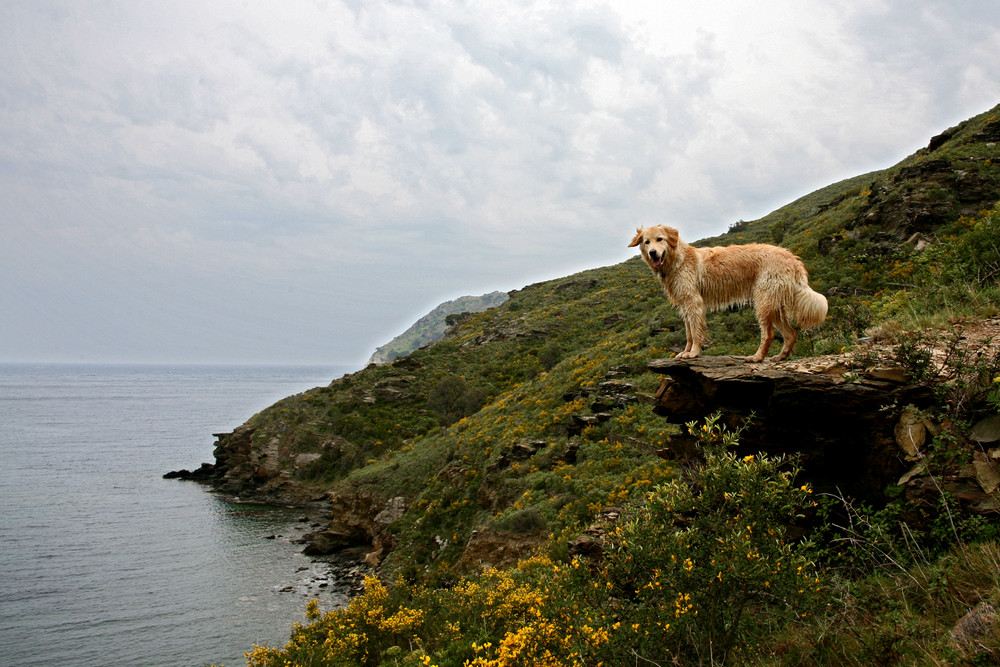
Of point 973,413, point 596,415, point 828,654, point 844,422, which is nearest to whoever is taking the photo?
point 828,654

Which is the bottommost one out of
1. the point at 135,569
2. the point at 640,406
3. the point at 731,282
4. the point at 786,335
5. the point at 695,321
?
the point at 135,569

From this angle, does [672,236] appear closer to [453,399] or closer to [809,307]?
[809,307]

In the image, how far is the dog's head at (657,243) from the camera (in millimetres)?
8094

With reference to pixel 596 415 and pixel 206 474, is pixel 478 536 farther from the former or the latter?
pixel 206 474

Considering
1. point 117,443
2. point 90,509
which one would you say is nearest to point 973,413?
point 90,509

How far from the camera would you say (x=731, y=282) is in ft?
26.3

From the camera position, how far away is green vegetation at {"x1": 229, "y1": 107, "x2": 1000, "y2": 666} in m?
3.87

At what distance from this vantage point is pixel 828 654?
3.76 meters

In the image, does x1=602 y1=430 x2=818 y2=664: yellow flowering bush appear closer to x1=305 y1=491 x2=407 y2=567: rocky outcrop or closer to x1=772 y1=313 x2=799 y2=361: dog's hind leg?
x1=772 y1=313 x2=799 y2=361: dog's hind leg

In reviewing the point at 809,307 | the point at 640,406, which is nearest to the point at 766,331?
the point at 809,307

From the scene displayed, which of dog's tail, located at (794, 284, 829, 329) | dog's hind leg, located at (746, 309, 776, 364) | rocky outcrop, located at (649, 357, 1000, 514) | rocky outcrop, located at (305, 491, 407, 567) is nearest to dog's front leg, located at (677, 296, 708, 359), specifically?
rocky outcrop, located at (649, 357, 1000, 514)

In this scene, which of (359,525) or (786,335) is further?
(359,525)

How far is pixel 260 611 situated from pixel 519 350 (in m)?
26.6

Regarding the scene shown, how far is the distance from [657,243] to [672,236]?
1.26 ft
